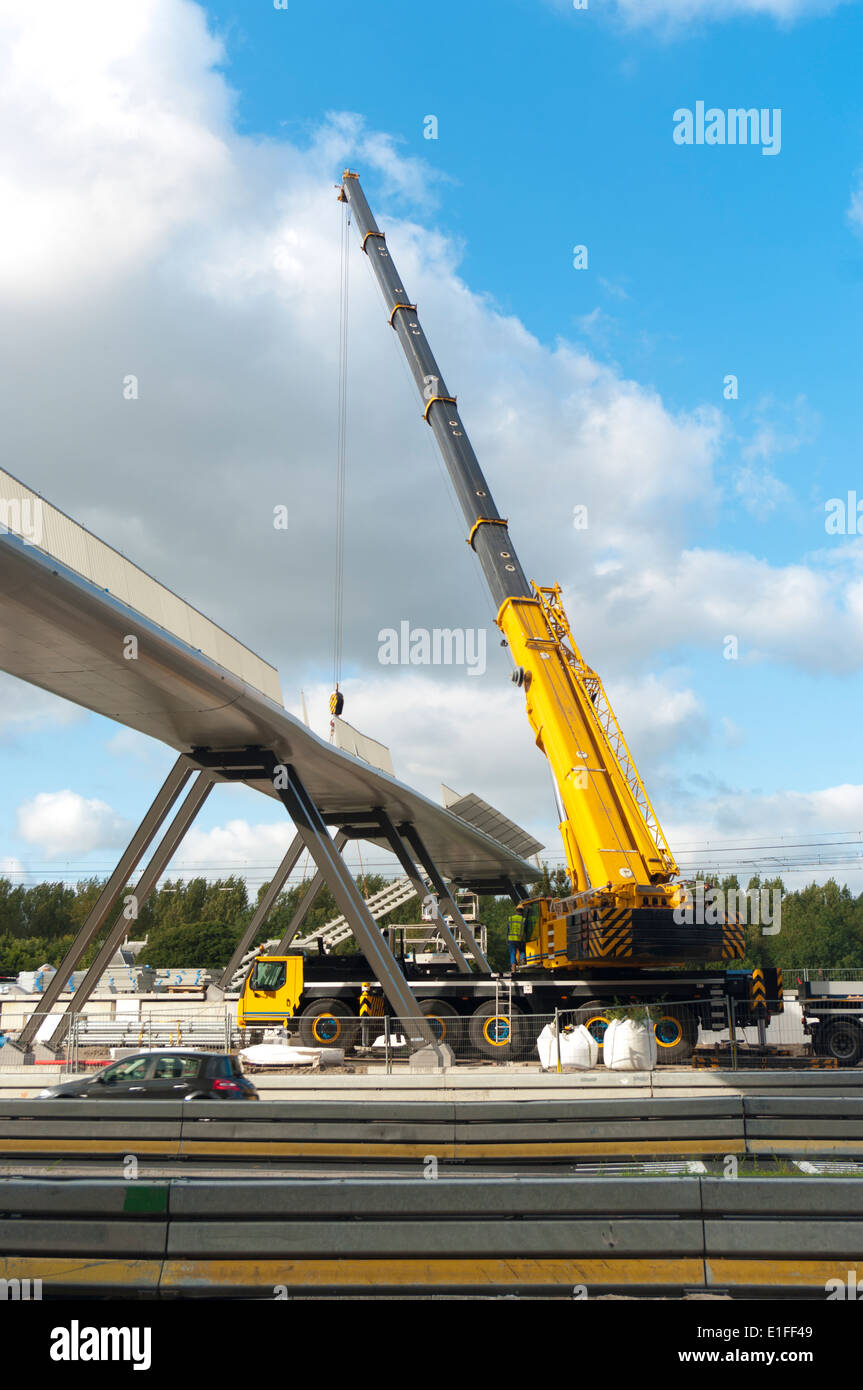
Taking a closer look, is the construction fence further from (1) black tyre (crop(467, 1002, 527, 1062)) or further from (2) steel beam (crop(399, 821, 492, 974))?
(2) steel beam (crop(399, 821, 492, 974))

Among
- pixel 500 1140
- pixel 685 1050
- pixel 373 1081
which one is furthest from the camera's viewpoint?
pixel 685 1050

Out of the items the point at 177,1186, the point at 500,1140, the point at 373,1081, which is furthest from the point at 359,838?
the point at 177,1186

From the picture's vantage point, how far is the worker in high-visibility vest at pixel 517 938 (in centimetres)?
2673

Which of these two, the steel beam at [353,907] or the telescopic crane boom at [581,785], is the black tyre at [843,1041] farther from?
the steel beam at [353,907]

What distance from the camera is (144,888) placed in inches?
967

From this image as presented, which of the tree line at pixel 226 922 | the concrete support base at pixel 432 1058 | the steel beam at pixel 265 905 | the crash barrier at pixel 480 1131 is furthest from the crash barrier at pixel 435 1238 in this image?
the tree line at pixel 226 922

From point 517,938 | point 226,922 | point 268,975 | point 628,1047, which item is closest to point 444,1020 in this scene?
point 517,938

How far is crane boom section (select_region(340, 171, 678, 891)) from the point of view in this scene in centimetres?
2041

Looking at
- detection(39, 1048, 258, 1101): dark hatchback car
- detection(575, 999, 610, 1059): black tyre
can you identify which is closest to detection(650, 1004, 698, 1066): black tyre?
detection(575, 999, 610, 1059): black tyre

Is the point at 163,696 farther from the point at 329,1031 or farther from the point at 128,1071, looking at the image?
the point at 329,1031

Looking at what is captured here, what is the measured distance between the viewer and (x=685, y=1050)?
68.1ft
